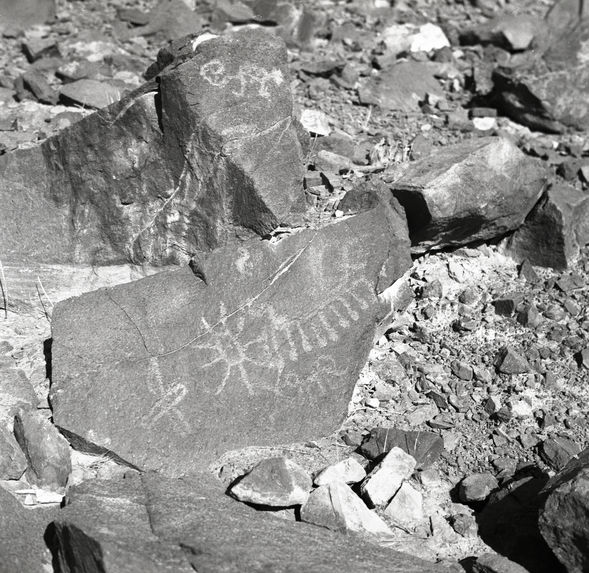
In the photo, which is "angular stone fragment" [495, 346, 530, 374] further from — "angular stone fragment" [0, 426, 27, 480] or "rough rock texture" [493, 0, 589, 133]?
"rough rock texture" [493, 0, 589, 133]

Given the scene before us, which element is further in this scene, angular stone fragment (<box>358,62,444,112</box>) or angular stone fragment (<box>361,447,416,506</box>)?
angular stone fragment (<box>358,62,444,112</box>)

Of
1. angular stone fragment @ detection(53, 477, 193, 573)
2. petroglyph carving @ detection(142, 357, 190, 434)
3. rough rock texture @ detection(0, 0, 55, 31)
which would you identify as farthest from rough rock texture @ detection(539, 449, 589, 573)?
rough rock texture @ detection(0, 0, 55, 31)

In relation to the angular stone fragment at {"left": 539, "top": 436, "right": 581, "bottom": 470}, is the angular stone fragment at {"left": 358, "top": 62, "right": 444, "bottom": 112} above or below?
above

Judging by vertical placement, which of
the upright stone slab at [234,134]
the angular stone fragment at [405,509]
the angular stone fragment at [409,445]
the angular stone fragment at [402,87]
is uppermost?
the upright stone slab at [234,134]

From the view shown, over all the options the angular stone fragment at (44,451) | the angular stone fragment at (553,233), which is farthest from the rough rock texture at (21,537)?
the angular stone fragment at (553,233)

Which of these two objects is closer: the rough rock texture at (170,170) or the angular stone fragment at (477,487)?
the angular stone fragment at (477,487)

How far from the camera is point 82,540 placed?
2467mm

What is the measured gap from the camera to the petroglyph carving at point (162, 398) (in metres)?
3.05

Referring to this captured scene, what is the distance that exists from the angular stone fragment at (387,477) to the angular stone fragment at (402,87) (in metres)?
2.49

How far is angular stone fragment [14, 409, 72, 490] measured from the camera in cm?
297

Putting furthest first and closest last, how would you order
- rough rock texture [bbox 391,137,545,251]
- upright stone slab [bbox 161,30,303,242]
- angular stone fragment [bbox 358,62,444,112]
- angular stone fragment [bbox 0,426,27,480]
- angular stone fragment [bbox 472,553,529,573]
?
angular stone fragment [bbox 358,62,444,112], rough rock texture [bbox 391,137,545,251], upright stone slab [bbox 161,30,303,242], angular stone fragment [bbox 0,426,27,480], angular stone fragment [bbox 472,553,529,573]

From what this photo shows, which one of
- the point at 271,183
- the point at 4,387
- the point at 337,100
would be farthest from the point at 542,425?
the point at 337,100

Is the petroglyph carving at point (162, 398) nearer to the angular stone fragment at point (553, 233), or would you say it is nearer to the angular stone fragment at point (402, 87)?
the angular stone fragment at point (553, 233)

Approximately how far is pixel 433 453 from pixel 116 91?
105 inches
